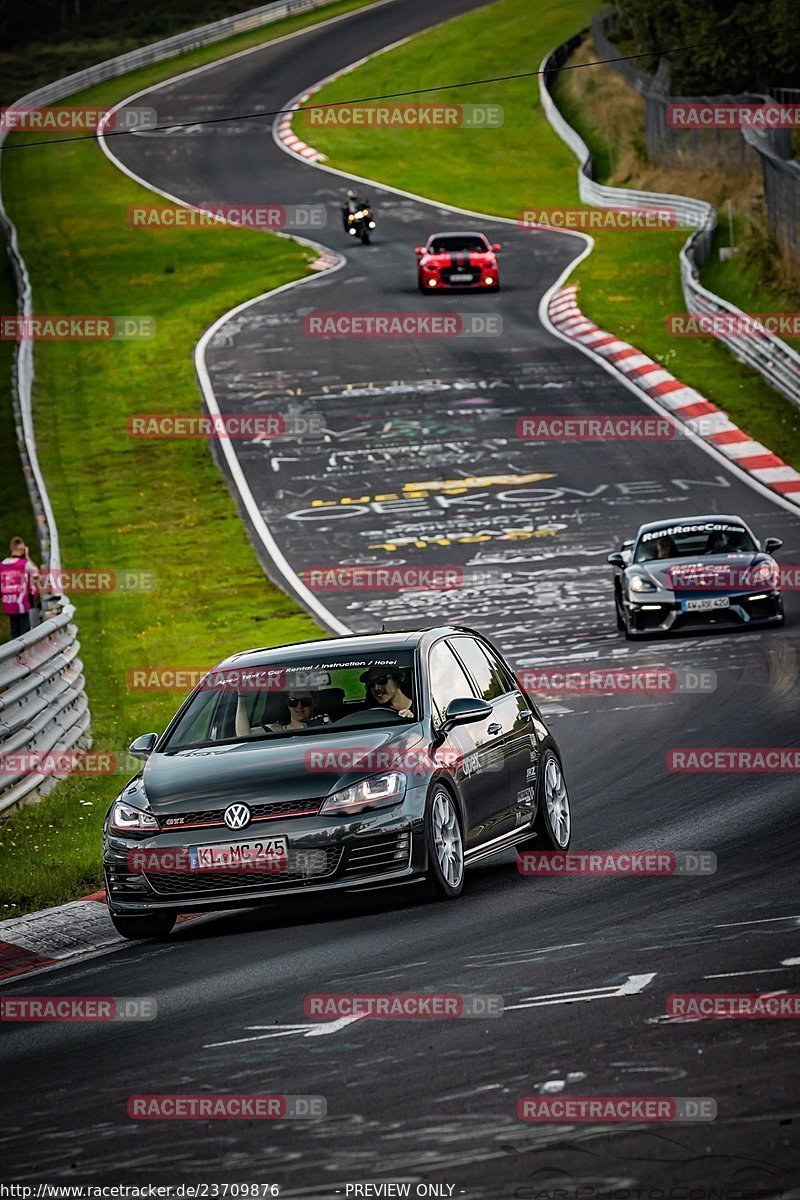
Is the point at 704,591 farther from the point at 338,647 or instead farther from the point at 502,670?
the point at 338,647

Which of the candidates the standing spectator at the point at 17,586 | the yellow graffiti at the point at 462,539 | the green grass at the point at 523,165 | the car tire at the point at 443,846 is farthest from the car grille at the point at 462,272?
the car tire at the point at 443,846

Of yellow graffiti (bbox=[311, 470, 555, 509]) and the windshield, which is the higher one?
the windshield

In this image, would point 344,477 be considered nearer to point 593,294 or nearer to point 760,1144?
point 593,294

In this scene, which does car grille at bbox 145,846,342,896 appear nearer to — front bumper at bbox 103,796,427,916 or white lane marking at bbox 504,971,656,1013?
front bumper at bbox 103,796,427,916

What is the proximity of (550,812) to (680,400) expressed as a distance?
83.2 ft

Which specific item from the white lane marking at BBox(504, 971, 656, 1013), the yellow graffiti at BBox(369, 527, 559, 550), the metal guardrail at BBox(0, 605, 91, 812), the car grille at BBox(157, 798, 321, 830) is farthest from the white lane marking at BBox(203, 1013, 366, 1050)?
the yellow graffiti at BBox(369, 527, 559, 550)

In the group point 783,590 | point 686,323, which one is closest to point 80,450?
point 686,323

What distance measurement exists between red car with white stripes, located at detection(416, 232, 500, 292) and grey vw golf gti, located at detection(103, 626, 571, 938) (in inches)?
1404

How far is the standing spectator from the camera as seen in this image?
23.4m

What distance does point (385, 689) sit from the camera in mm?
11180

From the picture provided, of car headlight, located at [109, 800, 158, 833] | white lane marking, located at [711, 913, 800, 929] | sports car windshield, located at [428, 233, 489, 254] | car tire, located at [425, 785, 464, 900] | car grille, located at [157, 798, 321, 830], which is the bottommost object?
sports car windshield, located at [428, 233, 489, 254]

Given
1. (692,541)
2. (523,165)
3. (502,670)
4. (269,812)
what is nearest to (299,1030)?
(269,812)

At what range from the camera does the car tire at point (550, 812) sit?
38.9ft

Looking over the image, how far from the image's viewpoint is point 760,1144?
5.73 metres
